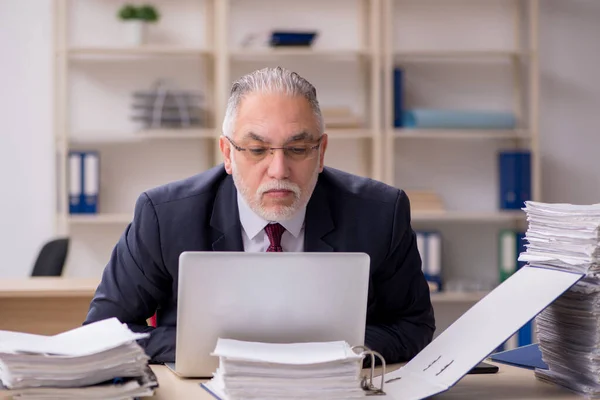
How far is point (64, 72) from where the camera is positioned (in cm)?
461

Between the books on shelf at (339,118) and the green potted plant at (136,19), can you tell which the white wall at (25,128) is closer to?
the green potted plant at (136,19)

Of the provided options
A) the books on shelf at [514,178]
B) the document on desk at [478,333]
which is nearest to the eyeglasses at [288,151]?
the document on desk at [478,333]

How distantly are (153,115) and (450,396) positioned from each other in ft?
11.0

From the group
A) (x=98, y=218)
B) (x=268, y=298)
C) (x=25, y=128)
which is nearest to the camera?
(x=268, y=298)

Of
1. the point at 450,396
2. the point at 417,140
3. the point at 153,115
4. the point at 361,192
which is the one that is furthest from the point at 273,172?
the point at 417,140

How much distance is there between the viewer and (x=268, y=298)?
1.50 meters

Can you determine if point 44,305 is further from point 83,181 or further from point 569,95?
point 569,95

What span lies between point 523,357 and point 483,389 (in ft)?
0.88

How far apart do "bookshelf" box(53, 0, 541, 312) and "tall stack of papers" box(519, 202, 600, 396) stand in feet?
9.80

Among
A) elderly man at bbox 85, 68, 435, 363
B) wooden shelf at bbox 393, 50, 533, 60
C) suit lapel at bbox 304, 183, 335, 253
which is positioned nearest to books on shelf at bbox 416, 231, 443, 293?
wooden shelf at bbox 393, 50, 533, 60

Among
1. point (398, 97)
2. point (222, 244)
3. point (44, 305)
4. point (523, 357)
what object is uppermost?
point (398, 97)

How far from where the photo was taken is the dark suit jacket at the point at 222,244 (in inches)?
79.7

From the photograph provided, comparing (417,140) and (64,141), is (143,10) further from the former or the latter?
(417,140)

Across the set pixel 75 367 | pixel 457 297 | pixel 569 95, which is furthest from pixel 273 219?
pixel 569 95
